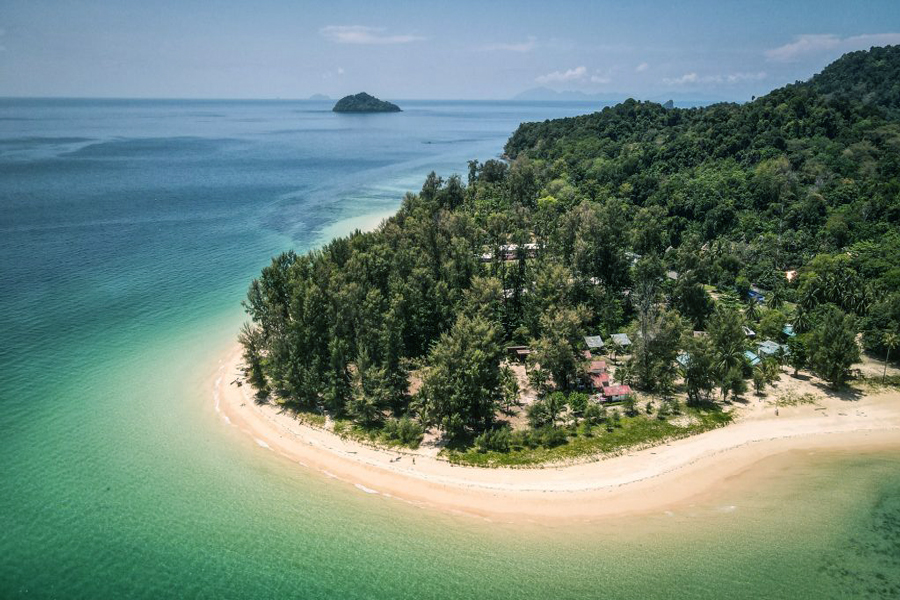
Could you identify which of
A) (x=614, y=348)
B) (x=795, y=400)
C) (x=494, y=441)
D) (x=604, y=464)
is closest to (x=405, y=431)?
(x=494, y=441)

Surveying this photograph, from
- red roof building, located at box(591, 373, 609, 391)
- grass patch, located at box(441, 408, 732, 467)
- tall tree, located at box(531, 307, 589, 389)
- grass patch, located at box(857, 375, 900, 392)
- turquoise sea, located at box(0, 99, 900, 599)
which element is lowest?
turquoise sea, located at box(0, 99, 900, 599)

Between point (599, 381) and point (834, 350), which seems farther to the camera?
point (599, 381)

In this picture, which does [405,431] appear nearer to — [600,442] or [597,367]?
[600,442]

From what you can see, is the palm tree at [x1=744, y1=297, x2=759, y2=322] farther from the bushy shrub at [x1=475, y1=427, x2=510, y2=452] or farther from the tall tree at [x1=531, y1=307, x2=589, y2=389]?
the bushy shrub at [x1=475, y1=427, x2=510, y2=452]

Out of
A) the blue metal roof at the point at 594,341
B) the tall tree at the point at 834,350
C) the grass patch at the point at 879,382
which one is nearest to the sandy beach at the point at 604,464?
the grass patch at the point at 879,382

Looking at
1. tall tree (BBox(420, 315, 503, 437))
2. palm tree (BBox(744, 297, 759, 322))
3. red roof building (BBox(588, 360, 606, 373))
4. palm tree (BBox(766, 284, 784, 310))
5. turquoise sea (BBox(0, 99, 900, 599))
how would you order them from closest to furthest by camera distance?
turquoise sea (BBox(0, 99, 900, 599)) → tall tree (BBox(420, 315, 503, 437)) → red roof building (BBox(588, 360, 606, 373)) → palm tree (BBox(744, 297, 759, 322)) → palm tree (BBox(766, 284, 784, 310))

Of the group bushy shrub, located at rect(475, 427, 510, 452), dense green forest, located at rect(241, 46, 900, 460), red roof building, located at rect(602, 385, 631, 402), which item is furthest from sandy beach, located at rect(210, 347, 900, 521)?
red roof building, located at rect(602, 385, 631, 402)

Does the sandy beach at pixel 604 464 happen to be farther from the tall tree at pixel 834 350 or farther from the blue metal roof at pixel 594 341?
the blue metal roof at pixel 594 341

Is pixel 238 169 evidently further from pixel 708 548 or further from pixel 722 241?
pixel 708 548
